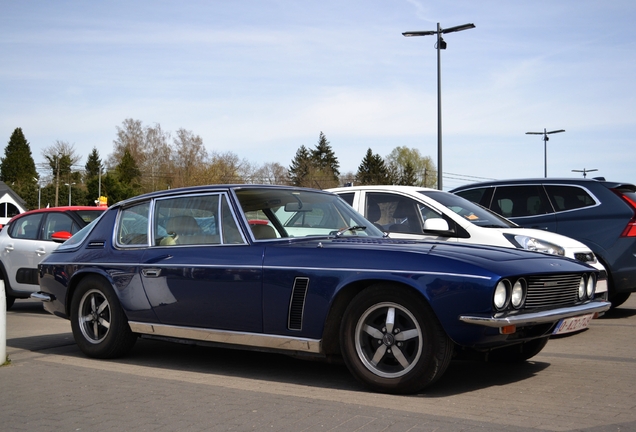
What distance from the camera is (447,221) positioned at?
9.03 metres

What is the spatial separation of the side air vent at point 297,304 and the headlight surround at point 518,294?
1.50 meters

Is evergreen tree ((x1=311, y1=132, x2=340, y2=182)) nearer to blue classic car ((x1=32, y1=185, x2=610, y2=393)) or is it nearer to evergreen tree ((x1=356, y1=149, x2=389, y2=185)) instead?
evergreen tree ((x1=356, y1=149, x2=389, y2=185))

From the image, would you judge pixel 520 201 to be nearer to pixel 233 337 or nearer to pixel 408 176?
pixel 233 337

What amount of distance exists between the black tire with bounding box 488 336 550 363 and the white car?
6.38 feet

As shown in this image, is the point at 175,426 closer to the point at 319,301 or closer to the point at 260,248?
the point at 319,301

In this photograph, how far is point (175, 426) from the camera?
4699mm

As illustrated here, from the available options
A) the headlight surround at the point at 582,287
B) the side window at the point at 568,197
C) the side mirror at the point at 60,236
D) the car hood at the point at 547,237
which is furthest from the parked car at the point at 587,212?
the side mirror at the point at 60,236

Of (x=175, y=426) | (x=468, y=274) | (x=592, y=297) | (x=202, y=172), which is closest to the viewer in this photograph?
(x=175, y=426)

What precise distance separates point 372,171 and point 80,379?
111 meters

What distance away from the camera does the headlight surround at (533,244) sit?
8.84 m

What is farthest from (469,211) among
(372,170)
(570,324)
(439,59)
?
(372,170)

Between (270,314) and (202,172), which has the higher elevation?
(202,172)

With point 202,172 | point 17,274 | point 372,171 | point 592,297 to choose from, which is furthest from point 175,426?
point 372,171

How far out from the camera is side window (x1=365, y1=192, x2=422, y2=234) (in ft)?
30.3
